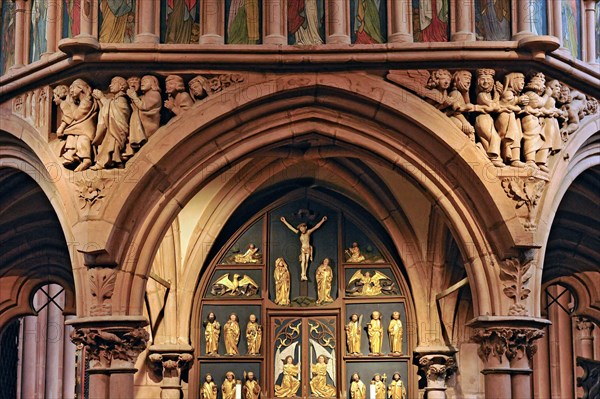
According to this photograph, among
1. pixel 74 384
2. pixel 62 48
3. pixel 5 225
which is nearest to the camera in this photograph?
pixel 62 48

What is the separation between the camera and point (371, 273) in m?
23.7

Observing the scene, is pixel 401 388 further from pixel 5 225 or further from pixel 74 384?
pixel 74 384

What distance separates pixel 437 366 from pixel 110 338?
5220 millimetres

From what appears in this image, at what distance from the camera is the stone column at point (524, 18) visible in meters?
19.5

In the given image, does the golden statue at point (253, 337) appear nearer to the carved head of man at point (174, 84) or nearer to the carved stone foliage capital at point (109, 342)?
the carved stone foliage capital at point (109, 342)

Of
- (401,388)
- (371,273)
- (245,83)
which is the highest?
(245,83)

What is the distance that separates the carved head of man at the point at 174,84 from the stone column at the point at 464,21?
2927mm

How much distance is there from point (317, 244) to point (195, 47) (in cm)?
503

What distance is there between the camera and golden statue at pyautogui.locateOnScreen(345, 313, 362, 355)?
23359mm

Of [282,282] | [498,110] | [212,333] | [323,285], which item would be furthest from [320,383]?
[498,110]

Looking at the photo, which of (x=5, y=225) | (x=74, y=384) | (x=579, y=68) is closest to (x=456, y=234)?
(x=579, y=68)

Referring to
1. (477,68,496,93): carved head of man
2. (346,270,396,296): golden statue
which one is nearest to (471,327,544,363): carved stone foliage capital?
(477,68,496,93): carved head of man

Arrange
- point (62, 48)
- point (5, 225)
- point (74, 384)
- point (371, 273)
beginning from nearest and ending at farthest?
point (62, 48)
point (5, 225)
point (371, 273)
point (74, 384)

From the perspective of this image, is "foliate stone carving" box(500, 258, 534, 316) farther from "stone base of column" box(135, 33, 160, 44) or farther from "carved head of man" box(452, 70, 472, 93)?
"stone base of column" box(135, 33, 160, 44)
